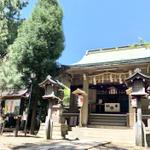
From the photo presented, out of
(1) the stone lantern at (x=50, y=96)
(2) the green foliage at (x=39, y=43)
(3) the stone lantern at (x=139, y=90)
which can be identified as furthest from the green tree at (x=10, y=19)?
(3) the stone lantern at (x=139, y=90)

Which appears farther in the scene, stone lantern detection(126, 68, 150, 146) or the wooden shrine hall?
the wooden shrine hall

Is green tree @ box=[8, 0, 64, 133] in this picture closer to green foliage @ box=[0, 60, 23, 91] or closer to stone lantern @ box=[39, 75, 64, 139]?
green foliage @ box=[0, 60, 23, 91]

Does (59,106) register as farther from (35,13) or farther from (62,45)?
(35,13)

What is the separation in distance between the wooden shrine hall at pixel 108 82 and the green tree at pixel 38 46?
163 cm

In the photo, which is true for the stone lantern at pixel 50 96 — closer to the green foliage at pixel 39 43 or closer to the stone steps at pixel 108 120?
the stone steps at pixel 108 120

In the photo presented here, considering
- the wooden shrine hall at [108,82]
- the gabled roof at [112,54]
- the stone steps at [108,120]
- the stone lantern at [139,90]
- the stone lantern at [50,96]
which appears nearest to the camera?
the stone lantern at [139,90]

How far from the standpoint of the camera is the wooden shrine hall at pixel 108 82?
14.7m

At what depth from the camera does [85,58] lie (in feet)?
69.0

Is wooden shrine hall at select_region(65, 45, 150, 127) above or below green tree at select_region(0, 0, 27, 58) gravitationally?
below

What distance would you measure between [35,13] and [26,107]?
21.3 feet

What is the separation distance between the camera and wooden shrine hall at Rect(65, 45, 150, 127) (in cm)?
1465

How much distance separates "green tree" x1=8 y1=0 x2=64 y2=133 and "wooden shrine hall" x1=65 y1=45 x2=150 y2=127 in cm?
163

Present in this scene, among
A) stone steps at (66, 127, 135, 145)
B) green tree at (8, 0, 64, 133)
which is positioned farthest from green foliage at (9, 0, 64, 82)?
stone steps at (66, 127, 135, 145)

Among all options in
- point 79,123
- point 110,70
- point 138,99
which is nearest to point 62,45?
point 110,70
